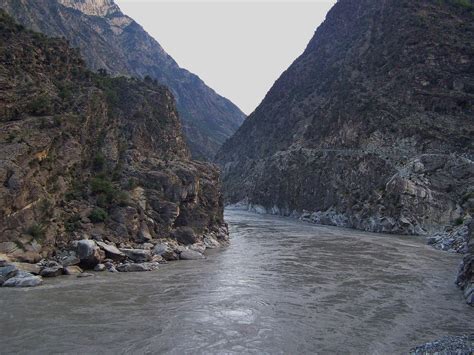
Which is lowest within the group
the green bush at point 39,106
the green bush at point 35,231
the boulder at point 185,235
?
the boulder at point 185,235

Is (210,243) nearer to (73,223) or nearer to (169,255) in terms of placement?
(169,255)

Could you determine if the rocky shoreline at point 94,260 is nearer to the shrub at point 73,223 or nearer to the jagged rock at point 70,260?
the jagged rock at point 70,260

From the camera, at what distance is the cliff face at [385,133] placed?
51.7m

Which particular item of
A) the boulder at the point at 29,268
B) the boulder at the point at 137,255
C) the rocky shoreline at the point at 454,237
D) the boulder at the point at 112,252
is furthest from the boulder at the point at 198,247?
the rocky shoreline at the point at 454,237

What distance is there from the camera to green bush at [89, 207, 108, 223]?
25562mm

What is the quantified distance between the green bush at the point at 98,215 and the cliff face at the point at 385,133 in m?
34.4

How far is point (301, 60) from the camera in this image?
13025 cm

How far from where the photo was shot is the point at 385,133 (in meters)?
64.6

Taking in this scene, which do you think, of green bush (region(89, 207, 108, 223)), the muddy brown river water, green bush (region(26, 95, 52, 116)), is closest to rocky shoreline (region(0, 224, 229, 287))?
the muddy brown river water

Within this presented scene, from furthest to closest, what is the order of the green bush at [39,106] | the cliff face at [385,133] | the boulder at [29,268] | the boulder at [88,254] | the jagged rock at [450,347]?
the cliff face at [385,133] < the green bush at [39,106] < the boulder at [88,254] < the boulder at [29,268] < the jagged rock at [450,347]

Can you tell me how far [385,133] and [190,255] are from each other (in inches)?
1775

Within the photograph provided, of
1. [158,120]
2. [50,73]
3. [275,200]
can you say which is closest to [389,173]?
[158,120]

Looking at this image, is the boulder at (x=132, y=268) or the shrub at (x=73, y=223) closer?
the boulder at (x=132, y=268)

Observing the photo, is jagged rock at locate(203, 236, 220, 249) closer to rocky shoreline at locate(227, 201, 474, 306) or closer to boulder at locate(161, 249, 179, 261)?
boulder at locate(161, 249, 179, 261)
